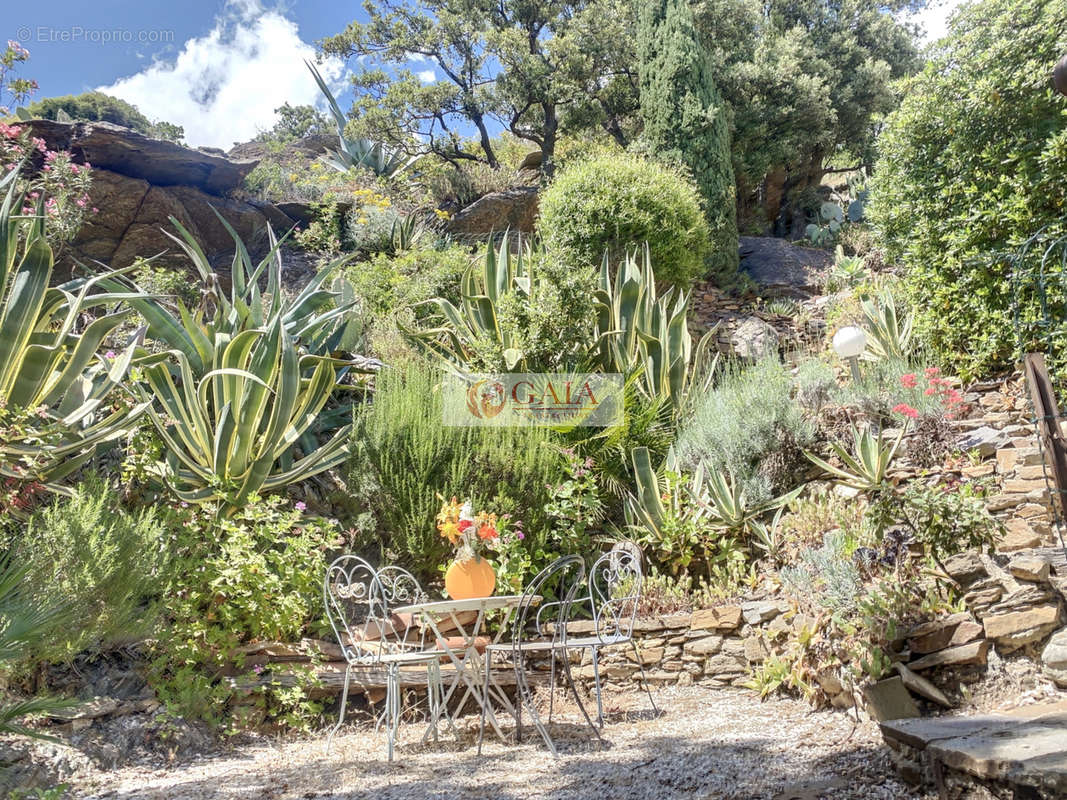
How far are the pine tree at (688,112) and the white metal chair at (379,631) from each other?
23.4 ft

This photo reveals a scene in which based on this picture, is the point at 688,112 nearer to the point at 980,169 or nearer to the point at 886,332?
the point at 980,169

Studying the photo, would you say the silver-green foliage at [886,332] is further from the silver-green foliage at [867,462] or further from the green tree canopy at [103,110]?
the green tree canopy at [103,110]

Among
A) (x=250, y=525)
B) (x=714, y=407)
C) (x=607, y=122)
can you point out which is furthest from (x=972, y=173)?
(x=607, y=122)

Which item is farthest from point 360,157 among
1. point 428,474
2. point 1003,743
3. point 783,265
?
point 1003,743

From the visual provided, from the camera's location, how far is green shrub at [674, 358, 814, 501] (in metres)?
4.95

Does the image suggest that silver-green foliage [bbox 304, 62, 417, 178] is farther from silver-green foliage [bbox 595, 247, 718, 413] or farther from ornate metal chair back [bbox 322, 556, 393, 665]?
ornate metal chair back [bbox 322, 556, 393, 665]

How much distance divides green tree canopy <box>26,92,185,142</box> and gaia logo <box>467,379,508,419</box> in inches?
584

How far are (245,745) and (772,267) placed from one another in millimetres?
8924

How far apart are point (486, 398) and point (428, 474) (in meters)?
0.93

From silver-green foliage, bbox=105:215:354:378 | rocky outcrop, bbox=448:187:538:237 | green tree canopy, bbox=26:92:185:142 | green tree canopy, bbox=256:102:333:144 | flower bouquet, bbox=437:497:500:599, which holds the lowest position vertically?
flower bouquet, bbox=437:497:500:599

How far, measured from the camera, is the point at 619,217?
785 cm

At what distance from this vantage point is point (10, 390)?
3781 millimetres

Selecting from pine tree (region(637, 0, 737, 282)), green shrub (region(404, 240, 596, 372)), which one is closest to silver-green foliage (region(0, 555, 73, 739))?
green shrub (region(404, 240, 596, 372))

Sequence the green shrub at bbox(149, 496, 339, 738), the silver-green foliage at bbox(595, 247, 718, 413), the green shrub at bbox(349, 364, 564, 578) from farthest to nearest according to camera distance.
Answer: the silver-green foliage at bbox(595, 247, 718, 413), the green shrub at bbox(349, 364, 564, 578), the green shrub at bbox(149, 496, 339, 738)
